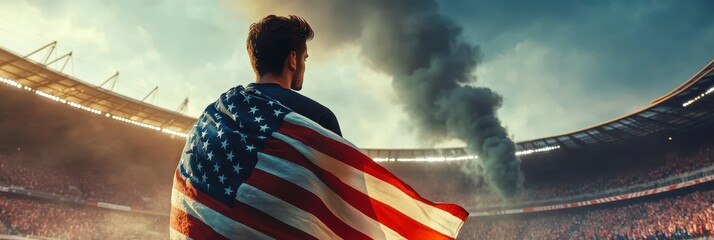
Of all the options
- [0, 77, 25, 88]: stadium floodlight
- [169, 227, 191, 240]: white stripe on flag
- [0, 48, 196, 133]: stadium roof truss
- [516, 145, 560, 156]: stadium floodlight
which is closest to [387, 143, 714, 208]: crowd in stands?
[516, 145, 560, 156]: stadium floodlight

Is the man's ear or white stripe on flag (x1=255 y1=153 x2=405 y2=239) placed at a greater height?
the man's ear

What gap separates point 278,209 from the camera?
5.18 ft

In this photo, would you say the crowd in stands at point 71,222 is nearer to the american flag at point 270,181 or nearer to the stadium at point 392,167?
the stadium at point 392,167

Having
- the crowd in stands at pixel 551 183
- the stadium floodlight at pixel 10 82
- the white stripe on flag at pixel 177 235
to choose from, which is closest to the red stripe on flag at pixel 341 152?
the white stripe on flag at pixel 177 235

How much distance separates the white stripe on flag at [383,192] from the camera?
1707 mm

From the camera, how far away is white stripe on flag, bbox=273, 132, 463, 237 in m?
1.71

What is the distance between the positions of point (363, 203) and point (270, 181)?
49 cm

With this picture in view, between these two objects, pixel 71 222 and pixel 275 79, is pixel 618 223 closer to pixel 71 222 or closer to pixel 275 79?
pixel 275 79

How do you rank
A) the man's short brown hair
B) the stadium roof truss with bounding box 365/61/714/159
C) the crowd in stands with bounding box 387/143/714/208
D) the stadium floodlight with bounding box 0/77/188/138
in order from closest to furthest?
the man's short brown hair < the stadium floodlight with bounding box 0/77/188/138 < the stadium roof truss with bounding box 365/61/714/159 < the crowd in stands with bounding box 387/143/714/208

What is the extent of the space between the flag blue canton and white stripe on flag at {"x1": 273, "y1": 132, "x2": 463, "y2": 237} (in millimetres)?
111

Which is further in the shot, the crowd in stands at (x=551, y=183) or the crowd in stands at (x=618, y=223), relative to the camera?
the crowd in stands at (x=551, y=183)

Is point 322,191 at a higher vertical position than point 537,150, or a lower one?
lower

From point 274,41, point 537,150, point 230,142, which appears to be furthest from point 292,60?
point 537,150

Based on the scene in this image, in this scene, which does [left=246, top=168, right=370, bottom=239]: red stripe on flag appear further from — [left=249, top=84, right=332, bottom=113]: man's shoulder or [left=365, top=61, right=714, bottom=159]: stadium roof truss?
[left=365, top=61, right=714, bottom=159]: stadium roof truss
